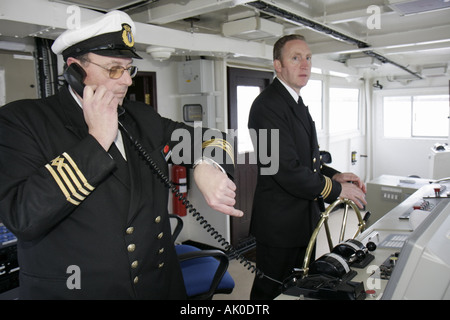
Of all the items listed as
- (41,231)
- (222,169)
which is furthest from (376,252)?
(41,231)

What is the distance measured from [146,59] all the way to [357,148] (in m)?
5.88

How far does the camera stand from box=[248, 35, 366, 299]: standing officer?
2.01 meters

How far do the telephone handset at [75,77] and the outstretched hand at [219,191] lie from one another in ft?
1.49

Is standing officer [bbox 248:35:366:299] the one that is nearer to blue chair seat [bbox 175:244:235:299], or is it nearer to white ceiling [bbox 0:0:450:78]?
blue chair seat [bbox 175:244:235:299]

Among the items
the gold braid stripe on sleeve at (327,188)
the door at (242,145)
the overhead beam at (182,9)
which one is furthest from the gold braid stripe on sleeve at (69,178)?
the door at (242,145)

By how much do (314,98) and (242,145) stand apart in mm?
2276

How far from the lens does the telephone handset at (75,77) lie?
1.10 m

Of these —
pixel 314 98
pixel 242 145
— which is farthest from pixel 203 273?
pixel 314 98

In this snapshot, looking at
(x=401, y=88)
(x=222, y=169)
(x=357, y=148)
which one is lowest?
(x=357, y=148)

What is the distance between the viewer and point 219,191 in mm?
999

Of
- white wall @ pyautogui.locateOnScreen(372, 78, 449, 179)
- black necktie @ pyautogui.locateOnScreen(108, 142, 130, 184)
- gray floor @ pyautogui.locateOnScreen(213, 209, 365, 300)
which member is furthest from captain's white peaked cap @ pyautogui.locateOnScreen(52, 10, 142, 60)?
white wall @ pyautogui.locateOnScreen(372, 78, 449, 179)

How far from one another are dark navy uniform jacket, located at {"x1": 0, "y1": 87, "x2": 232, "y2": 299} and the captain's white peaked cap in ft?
0.46

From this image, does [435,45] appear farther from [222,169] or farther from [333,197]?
[222,169]

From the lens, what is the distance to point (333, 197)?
6.55 feet
